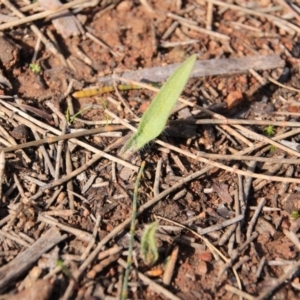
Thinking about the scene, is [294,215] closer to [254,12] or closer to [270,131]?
[270,131]

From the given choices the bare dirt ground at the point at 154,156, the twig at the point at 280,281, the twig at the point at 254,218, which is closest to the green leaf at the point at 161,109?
the bare dirt ground at the point at 154,156

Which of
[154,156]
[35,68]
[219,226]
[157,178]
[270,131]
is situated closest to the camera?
[219,226]

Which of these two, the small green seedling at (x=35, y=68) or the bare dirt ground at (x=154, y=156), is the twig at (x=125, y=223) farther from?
the small green seedling at (x=35, y=68)

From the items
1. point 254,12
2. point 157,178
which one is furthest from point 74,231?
point 254,12

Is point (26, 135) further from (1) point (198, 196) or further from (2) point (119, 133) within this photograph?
(1) point (198, 196)

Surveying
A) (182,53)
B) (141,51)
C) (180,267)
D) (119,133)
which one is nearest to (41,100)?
(119,133)

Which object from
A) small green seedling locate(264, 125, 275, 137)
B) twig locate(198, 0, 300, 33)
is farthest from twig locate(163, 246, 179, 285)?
twig locate(198, 0, 300, 33)

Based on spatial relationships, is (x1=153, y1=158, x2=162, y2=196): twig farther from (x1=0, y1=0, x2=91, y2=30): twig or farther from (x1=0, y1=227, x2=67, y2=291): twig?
(x1=0, y1=0, x2=91, y2=30): twig
